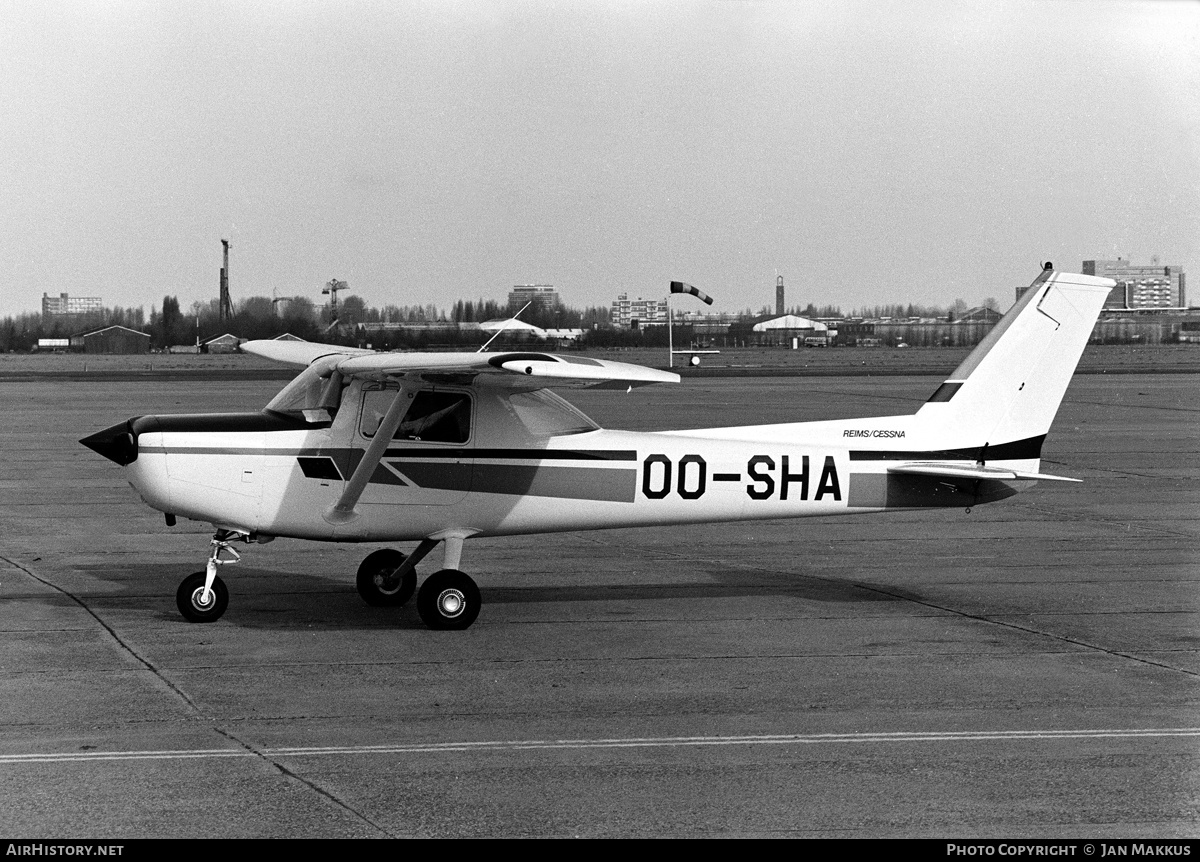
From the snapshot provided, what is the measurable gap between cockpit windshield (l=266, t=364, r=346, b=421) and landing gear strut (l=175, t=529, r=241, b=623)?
3.39 feet

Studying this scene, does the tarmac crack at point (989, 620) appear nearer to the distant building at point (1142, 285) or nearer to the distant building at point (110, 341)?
the distant building at point (1142, 285)

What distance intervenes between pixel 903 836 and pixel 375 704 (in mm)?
3481

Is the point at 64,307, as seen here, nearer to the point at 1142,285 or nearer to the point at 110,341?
the point at 110,341

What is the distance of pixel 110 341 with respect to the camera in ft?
319

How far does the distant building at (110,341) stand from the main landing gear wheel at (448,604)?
88.5 meters

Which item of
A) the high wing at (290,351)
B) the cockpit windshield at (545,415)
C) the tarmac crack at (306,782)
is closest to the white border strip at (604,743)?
the tarmac crack at (306,782)

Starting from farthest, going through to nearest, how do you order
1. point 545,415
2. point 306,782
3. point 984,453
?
1. point 984,453
2. point 545,415
3. point 306,782

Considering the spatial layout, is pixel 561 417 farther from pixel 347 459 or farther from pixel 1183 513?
pixel 1183 513

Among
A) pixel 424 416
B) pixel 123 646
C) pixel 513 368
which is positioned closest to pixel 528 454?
pixel 424 416

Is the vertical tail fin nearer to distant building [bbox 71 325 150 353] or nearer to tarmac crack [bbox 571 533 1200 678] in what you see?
tarmac crack [bbox 571 533 1200 678]

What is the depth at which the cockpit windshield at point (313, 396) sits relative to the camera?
10672mm

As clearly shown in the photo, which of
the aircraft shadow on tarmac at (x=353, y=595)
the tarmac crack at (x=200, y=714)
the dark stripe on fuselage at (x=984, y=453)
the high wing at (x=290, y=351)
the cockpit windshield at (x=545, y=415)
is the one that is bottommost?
the aircraft shadow on tarmac at (x=353, y=595)

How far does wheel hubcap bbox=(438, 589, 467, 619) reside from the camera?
404 inches

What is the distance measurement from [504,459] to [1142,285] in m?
6.81
